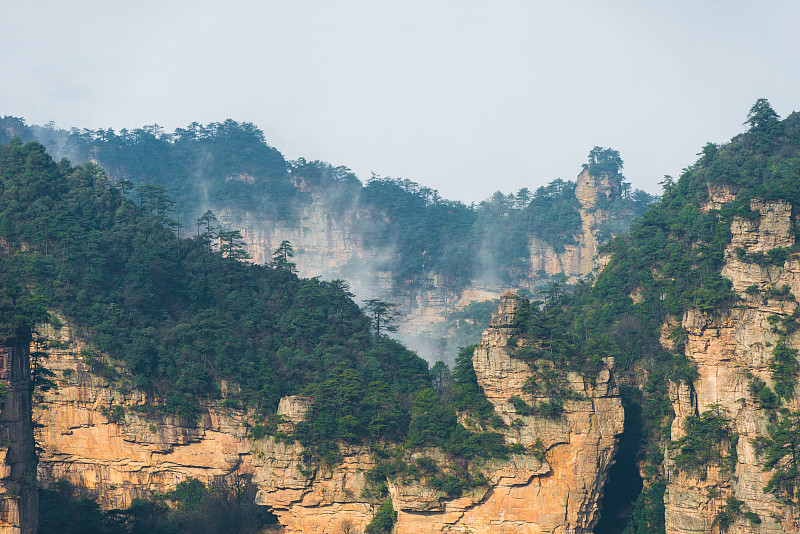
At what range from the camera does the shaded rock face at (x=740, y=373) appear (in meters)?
44.4

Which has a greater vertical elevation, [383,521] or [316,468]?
[316,468]

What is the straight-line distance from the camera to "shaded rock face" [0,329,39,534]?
36594 millimetres

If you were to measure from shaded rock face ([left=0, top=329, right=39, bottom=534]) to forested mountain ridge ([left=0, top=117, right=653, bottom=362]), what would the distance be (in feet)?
194

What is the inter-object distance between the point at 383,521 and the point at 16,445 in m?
16.7

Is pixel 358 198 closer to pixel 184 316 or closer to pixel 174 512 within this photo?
pixel 184 316

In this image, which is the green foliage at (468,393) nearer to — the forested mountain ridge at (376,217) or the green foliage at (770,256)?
the green foliage at (770,256)

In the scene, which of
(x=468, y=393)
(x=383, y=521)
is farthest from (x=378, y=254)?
(x=383, y=521)

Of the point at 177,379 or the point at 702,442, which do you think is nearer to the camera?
the point at 702,442

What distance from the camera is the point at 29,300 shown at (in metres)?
39.5

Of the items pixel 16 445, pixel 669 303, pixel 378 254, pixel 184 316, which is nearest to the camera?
pixel 16 445

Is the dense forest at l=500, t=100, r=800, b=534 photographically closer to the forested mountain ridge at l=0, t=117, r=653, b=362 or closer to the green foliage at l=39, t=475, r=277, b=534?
the green foliage at l=39, t=475, r=277, b=534

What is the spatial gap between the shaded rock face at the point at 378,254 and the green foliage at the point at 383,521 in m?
47.8

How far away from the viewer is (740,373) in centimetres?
4681

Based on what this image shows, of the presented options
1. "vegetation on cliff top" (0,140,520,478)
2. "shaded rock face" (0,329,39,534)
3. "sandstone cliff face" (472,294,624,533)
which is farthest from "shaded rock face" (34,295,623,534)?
"shaded rock face" (0,329,39,534)
